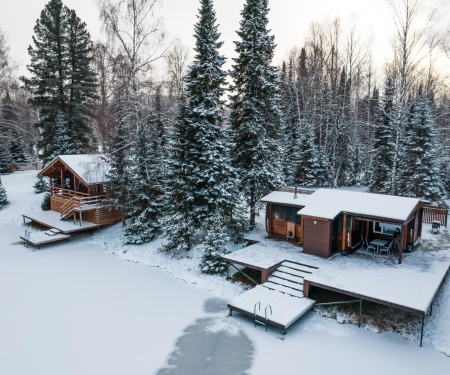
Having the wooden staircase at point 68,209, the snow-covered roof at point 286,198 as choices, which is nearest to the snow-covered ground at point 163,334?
the snow-covered roof at point 286,198

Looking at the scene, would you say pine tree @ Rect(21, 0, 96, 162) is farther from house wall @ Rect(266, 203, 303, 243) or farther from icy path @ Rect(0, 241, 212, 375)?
house wall @ Rect(266, 203, 303, 243)

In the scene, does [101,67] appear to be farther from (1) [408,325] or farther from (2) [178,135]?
(1) [408,325]

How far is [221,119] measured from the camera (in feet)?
55.7

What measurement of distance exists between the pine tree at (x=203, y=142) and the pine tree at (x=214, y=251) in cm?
111

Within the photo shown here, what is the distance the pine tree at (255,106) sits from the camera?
18.0 metres

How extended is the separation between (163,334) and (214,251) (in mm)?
5224

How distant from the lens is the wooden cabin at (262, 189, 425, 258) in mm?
13438

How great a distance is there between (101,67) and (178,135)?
21255 mm

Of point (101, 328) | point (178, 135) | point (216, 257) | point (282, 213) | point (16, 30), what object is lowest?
point (101, 328)

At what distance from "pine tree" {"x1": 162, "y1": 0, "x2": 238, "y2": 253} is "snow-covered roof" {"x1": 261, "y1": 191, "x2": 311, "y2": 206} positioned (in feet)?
6.49

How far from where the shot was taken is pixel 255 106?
1820 cm

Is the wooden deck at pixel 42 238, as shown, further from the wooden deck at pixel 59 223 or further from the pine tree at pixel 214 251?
the pine tree at pixel 214 251

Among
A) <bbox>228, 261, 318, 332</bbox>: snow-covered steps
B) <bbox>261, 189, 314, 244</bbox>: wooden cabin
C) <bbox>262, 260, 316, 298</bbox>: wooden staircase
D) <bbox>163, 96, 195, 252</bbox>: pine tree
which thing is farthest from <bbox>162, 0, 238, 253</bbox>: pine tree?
<bbox>228, 261, 318, 332</bbox>: snow-covered steps

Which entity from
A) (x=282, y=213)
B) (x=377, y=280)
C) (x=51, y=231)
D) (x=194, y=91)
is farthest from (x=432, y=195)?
(x=51, y=231)
